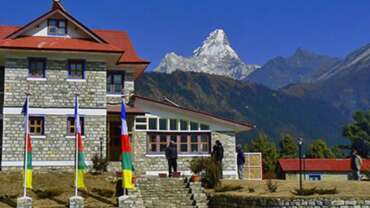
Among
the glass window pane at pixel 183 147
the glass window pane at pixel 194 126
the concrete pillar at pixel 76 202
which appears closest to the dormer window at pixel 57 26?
the glass window pane at pixel 194 126

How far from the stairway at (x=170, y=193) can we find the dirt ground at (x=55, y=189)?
1.48 metres

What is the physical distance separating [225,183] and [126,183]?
17.9 ft

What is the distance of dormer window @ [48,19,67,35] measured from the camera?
33562mm

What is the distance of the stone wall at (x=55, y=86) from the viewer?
105ft

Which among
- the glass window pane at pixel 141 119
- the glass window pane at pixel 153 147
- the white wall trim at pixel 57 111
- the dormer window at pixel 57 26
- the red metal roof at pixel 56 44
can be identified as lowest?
the glass window pane at pixel 153 147

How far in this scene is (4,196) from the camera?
995 inches

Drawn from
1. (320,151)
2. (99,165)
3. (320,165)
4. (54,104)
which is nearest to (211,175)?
(99,165)

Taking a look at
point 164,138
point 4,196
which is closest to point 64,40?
point 164,138

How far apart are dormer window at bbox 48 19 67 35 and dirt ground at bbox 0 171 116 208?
8.15 m

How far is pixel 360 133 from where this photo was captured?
256 feet

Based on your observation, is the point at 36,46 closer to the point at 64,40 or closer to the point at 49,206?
the point at 64,40

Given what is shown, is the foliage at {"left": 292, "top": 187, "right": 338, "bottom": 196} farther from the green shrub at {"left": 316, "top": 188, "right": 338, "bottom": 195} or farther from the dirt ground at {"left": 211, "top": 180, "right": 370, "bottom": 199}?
the dirt ground at {"left": 211, "top": 180, "right": 370, "bottom": 199}

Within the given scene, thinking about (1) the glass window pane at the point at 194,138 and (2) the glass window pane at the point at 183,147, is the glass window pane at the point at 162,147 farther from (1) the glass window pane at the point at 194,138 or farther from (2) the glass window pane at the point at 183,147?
(1) the glass window pane at the point at 194,138

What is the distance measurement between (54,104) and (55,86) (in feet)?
3.22
